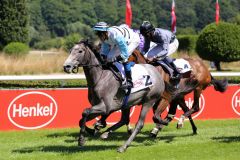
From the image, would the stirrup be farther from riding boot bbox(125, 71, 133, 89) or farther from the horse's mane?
the horse's mane

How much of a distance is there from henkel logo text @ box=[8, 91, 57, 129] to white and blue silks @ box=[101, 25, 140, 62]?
9.69 feet

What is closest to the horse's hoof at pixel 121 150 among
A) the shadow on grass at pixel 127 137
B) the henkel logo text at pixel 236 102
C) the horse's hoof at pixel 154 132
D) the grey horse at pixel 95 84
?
the grey horse at pixel 95 84

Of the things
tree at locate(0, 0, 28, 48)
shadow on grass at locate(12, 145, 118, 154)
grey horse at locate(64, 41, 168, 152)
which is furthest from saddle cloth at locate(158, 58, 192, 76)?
tree at locate(0, 0, 28, 48)

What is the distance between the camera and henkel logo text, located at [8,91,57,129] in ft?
37.8

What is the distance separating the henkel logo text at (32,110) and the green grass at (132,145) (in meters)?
0.35

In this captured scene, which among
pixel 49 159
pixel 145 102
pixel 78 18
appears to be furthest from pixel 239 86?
pixel 78 18

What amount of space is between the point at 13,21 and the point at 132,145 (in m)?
31.6

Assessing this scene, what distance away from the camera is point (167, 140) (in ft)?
33.0

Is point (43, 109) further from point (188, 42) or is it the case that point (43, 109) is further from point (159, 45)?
point (188, 42)

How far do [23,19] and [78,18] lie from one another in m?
56.1

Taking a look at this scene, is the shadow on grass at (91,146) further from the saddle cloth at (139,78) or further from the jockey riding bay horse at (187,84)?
the saddle cloth at (139,78)

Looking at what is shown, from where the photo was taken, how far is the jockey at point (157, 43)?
10203 mm

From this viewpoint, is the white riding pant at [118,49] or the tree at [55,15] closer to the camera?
the white riding pant at [118,49]

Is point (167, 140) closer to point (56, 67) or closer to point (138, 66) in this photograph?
point (138, 66)
